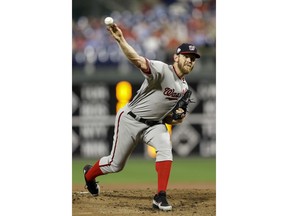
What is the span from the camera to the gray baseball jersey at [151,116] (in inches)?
166

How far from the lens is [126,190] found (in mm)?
4875

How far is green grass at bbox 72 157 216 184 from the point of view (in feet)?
14.5

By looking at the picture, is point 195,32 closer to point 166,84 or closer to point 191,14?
point 191,14

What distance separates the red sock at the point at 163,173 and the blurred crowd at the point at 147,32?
2.08 m

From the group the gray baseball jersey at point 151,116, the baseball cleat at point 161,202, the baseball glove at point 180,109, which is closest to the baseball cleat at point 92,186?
the gray baseball jersey at point 151,116

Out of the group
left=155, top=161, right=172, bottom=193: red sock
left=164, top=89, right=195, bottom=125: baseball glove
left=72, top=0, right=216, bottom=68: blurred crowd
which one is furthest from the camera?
left=72, top=0, right=216, bottom=68: blurred crowd

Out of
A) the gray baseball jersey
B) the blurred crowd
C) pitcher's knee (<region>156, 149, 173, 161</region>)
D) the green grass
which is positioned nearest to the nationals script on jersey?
the gray baseball jersey

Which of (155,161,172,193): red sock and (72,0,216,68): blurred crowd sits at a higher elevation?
(72,0,216,68): blurred crowd

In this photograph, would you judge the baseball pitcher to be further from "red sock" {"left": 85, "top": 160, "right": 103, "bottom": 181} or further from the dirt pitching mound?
the dirt pitching mound

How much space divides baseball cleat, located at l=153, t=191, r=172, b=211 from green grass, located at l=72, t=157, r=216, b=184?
0.42 metres

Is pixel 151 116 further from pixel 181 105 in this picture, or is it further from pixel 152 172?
pixel 152 172

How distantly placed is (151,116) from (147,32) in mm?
3664
